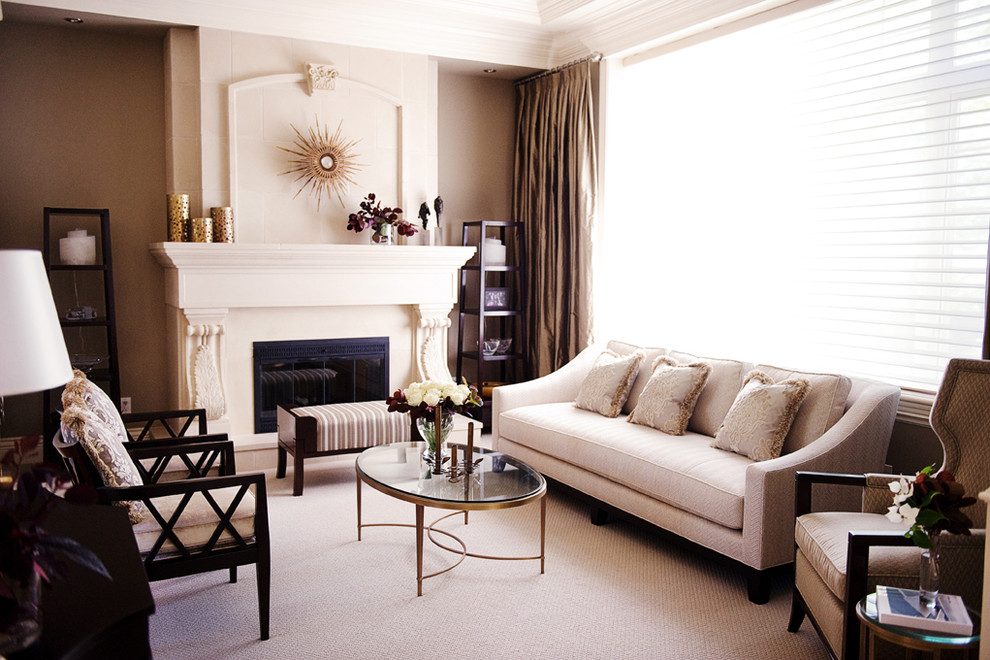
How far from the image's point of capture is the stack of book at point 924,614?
2094 mm

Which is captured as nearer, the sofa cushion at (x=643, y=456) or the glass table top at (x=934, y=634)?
the glass table top at (x=934, y=634)

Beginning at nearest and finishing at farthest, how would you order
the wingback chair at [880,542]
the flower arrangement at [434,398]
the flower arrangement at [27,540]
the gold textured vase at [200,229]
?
the flower arrangement at [27,540], the wingback chair at [880,542], the flower arrangement at [434,398], the gold textured vase at [200,229]

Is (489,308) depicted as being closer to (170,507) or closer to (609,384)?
(609,384)

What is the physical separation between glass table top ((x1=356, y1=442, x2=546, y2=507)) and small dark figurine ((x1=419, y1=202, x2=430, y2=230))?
2.26 metres

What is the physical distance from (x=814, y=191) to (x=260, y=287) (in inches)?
134

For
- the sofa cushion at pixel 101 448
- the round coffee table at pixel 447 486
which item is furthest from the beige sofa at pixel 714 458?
the sofa cushion at pixel 101 448

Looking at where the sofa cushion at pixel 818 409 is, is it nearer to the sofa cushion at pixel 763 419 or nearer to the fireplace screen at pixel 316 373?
the sofa cushion at pixel 763 419

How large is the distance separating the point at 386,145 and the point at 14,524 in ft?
15.5

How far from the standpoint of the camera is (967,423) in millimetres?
2799

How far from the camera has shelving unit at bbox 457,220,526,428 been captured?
6070mm

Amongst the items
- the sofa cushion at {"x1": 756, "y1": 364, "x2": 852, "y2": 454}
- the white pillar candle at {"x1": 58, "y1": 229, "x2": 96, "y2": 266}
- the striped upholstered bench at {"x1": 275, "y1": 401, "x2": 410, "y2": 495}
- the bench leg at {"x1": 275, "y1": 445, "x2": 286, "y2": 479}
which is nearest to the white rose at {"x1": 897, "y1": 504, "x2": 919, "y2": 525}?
the sofa cushion at {"x1": 756, "y1": 364, "x2": 852, "y2": 454}

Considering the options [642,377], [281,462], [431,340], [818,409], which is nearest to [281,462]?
[281,462]

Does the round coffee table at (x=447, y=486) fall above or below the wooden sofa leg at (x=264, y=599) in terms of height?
above

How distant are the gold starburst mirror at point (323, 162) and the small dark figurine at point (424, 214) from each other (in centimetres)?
53
